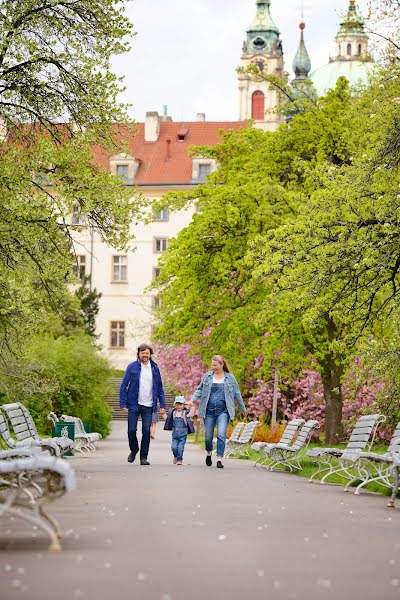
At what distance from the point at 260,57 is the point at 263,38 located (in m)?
3.45

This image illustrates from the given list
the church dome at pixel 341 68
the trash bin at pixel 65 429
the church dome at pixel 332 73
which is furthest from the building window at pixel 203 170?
the trash bin at pixel 65 429

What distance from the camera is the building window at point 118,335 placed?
96.9m

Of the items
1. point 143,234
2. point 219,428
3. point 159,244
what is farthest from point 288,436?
point 143,234

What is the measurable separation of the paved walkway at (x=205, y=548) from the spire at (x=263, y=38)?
117 metres

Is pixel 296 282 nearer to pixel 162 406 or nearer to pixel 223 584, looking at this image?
pixel 162 406

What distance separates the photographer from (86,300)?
83.2 metres

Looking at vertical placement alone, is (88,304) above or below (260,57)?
below

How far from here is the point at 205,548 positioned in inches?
351

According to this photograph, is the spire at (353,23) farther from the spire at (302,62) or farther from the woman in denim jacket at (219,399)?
the spire at (302,62)

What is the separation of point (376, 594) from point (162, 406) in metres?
13.1

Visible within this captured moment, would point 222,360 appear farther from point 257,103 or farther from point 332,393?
point 257,103

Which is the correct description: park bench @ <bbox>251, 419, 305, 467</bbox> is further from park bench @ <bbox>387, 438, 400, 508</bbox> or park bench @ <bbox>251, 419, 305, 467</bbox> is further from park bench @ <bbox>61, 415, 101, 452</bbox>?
park bench @ <bbox>61, 415, 101, 452</bbox>

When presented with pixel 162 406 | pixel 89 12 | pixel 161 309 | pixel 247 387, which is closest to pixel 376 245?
pixel 162 406

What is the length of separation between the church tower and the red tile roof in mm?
19762
